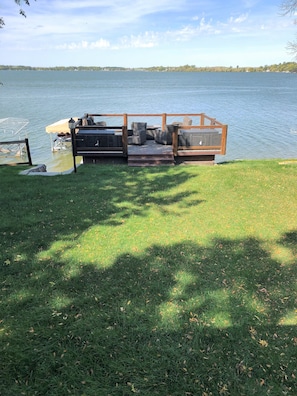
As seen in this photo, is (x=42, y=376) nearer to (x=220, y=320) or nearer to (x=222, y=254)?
(x=220, y=320)

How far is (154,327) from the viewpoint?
3.06m

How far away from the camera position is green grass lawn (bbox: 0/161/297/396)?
101 inches

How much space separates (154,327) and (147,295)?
496 millimetres

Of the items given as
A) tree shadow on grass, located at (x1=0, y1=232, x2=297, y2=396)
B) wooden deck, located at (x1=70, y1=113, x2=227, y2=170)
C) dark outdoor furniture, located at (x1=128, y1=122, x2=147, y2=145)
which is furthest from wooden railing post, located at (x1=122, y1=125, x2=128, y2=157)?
tree shadow on grass, located at (x1=0, y1=232, x2=297, y2=396)

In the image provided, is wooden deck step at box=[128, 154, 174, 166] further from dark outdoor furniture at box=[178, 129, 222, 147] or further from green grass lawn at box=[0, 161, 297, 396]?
green grass lawn at box=[0, 161, 297, 396]

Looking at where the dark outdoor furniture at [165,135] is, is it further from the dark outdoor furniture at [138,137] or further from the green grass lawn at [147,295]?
the green grass lawn at [147,295]

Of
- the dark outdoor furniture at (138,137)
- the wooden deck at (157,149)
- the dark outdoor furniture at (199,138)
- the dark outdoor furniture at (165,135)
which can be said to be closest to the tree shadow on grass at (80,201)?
the wooden deck at (157,149)

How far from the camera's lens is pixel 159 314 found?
3.23m

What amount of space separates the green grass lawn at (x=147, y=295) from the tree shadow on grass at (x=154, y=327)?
12mm

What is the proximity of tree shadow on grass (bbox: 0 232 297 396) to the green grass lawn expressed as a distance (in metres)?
0.01

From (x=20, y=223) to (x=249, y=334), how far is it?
414 cm

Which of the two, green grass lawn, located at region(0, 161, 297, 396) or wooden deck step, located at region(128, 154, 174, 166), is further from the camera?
wooden deck step, located at region(128, 154, 174, 166)

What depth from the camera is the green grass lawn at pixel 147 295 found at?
2.56 metres


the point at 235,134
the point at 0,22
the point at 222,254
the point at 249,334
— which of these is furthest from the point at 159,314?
the point at 235,134
